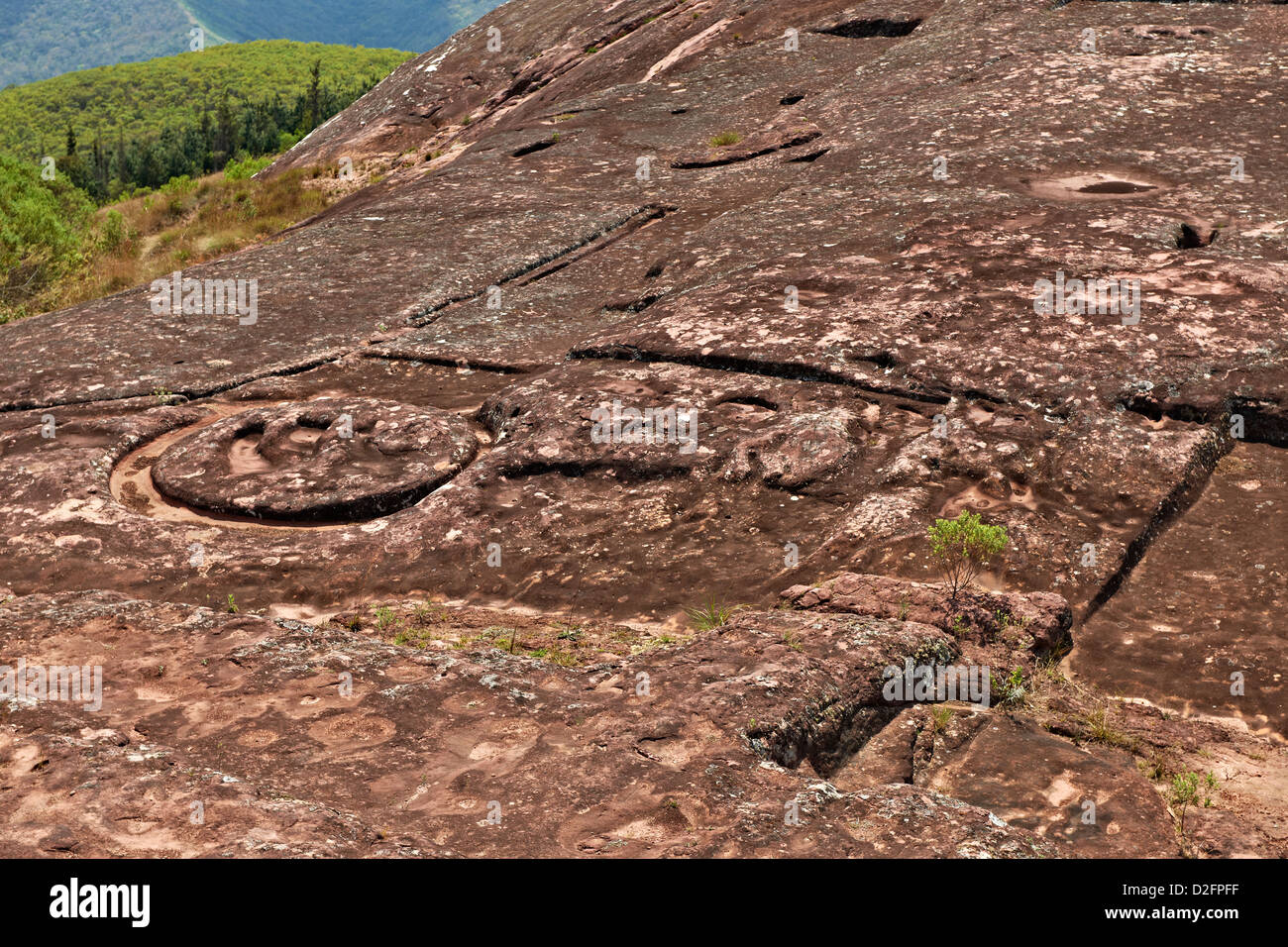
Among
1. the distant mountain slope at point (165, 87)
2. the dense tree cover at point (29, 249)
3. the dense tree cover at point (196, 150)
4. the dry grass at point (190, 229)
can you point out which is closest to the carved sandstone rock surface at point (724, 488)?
the dry grass at point (190, 229)

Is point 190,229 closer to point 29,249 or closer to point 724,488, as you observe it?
point 29,249

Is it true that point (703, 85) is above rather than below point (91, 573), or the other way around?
above

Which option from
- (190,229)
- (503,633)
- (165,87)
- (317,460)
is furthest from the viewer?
(165,87)

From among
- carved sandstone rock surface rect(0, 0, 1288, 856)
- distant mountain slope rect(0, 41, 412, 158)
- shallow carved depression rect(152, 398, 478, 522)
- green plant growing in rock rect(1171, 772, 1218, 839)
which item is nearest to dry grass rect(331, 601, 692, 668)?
carved sandstone rock surface rect(0, 0, 1288, 856)

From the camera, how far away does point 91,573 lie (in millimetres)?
6598

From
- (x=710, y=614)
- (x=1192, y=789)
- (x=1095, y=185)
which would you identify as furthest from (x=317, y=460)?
(x=1095, y=185)

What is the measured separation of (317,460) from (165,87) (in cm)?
16723

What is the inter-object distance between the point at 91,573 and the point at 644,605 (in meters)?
3.18

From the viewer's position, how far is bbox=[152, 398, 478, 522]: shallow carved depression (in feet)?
23.6

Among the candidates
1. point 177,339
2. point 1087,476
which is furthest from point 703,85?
point 1087,476

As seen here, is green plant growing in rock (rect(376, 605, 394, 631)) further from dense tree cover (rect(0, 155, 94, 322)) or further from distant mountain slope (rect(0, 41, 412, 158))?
distant mountain slope (rect(0, 41, 412, 158))

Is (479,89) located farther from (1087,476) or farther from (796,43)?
(1087,476)

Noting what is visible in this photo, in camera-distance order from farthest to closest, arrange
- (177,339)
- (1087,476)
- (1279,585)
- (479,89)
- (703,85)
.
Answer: (479,89) → (703,85) → (177,339) → (1087,476) → (1279,585)

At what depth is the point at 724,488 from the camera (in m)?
6.79
